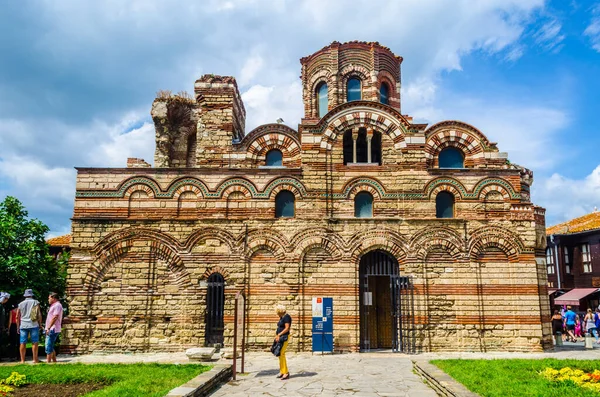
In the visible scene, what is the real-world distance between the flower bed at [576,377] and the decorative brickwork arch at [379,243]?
5315 millimetres

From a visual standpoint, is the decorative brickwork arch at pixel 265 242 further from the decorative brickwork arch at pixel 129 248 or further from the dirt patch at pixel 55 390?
the dirt patch at pixel 55 390

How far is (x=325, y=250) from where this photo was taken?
13.6 metres

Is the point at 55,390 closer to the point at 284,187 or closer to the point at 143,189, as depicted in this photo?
the point at 143,189

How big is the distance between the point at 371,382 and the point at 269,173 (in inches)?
285

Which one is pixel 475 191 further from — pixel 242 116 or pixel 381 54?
pixel 242 116

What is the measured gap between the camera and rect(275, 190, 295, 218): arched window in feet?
46.1

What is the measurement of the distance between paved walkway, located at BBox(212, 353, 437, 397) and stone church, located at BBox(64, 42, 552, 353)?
1.51 m

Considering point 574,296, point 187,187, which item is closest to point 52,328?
point 187,187

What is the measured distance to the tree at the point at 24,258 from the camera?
41.7 ft

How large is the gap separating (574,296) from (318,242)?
17.7 metres

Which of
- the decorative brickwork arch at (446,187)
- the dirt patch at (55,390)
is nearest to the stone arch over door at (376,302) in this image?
the decorative brickwork arch at (446,187)

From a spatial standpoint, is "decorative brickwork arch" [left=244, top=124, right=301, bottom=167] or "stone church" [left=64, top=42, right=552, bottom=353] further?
"decorative brickwork arch" [left=244, top=124, right=301, bottom=167]

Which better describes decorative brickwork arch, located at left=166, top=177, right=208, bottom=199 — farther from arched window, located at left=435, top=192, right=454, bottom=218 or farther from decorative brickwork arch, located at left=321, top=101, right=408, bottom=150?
arched window, located at left=435, top=192, right=454, bottom=218

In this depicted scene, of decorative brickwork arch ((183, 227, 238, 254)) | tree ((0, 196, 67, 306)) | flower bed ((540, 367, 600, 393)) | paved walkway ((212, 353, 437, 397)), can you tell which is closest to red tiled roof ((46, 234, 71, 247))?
tree ((0, 196, 67, 306))
